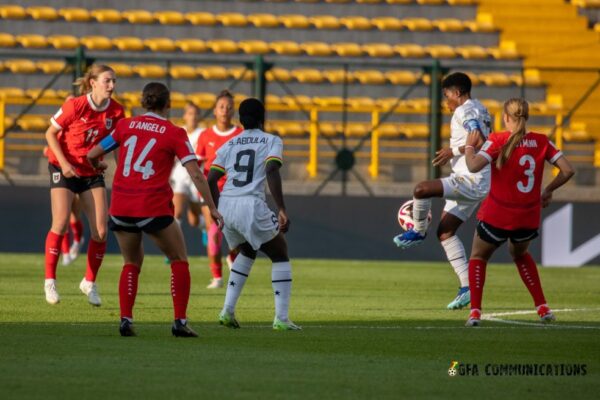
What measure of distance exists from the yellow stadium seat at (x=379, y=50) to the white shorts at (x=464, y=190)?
49.6 ft

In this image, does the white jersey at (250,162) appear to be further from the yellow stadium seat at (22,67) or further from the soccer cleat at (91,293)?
the yellow stadium seat at (22,67)

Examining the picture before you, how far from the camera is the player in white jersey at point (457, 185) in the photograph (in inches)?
465

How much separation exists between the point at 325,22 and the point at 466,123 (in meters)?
16.7

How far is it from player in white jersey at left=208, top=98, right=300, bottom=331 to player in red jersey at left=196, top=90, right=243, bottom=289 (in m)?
4.76

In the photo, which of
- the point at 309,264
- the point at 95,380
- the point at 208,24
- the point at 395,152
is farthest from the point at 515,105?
the point at 208,24

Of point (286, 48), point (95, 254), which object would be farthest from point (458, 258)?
point (286, 48)

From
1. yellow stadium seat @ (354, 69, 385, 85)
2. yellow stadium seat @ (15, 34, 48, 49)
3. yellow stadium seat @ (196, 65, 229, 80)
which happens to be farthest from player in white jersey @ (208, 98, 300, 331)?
yellow stadium seat @ (15, 34, 48, 49)

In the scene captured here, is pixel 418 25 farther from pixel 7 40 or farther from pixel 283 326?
pixel 283 326

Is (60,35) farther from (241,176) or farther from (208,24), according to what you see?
(241,176)

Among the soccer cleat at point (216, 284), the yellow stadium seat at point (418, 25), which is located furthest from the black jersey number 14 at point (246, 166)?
the yellow stadium seat at point (418, 25)

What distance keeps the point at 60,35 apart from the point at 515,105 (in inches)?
736

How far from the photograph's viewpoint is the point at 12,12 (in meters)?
27.4

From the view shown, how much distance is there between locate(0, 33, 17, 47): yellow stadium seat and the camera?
88.6 feet

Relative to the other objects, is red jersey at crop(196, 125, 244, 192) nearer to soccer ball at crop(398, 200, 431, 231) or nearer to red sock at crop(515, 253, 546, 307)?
soccer ball at crop(398, 200, 431, 231)
